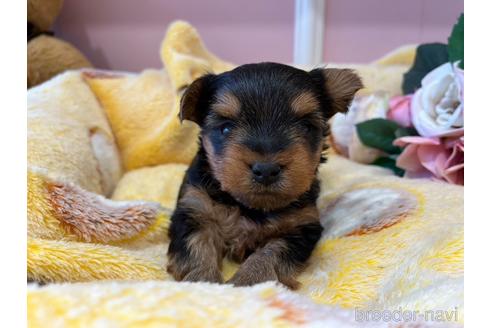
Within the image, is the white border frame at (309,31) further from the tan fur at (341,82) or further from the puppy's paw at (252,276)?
the puppy's paw at (252,276)

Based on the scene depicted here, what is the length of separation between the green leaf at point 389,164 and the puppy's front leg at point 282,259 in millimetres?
1029

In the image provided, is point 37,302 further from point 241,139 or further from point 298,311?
point 241,139

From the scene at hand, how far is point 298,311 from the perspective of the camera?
104cm

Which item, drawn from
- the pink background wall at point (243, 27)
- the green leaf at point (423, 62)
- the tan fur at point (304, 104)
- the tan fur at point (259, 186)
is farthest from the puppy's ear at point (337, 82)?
the pink background wall at point (243, 27)

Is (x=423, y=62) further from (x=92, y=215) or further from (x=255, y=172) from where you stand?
(x=92, y=215)

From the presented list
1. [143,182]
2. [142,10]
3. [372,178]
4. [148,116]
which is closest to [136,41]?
[142,10]

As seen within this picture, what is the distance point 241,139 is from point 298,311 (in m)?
0.68

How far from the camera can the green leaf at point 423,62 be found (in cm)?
270

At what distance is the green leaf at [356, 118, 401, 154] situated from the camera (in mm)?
2668

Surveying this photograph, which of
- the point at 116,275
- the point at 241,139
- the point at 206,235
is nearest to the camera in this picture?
the point at 116,275

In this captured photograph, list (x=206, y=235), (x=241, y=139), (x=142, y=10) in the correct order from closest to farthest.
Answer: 1. (x=241, y=139)
2. (x=206, y=235)
3. (x=142, y=10)


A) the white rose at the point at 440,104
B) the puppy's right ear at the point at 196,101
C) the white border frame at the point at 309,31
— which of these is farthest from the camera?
the white border frame at the point at 309,31

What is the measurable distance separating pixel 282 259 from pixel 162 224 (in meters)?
0.54

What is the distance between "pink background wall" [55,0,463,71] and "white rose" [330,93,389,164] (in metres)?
0.85
